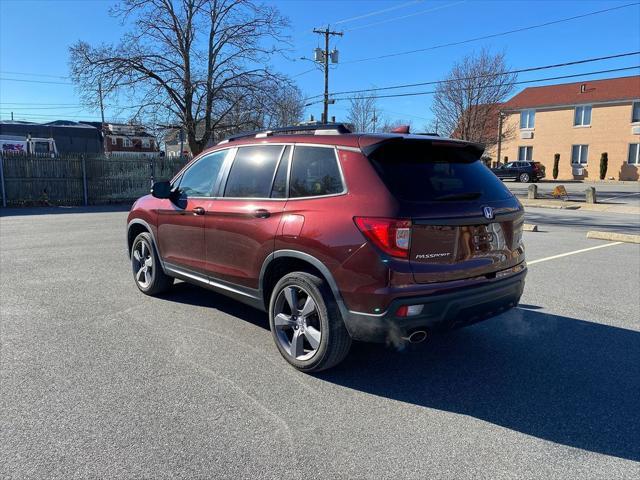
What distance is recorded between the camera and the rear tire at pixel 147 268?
5.67 metres

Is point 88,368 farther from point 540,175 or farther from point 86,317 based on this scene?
point 540,175

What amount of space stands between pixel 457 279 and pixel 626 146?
42961mm

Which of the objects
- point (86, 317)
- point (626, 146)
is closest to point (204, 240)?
point (86, 317)

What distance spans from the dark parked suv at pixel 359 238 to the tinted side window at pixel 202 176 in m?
0.29

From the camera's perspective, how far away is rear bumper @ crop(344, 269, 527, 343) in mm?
3164

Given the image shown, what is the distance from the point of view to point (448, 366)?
12.9 ft

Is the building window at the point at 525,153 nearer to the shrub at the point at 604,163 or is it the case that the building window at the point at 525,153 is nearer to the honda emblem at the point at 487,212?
the shrub at the point at 604,163

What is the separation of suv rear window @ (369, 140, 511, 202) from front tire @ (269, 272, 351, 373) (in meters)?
0.91

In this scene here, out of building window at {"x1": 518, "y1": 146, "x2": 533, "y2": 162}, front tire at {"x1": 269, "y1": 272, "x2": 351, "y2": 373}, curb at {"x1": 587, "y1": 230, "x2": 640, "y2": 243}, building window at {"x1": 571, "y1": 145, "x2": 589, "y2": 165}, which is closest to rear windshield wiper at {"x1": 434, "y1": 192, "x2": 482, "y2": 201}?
front tire at {"x1": 269, "y1": 272, "x2": 351, "y2": 373}

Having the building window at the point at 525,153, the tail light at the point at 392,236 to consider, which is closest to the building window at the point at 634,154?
the building window at the point at 525,153

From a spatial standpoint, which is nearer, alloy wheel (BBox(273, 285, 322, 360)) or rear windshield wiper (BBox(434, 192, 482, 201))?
rear windshield wiper (BBox(434, 192, 482, 201))

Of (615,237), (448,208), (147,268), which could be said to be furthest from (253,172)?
(615,237)

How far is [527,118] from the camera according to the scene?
4438 centimetres

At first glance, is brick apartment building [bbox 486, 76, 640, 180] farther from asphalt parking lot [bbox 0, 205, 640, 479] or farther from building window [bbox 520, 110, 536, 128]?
asphalt parking lot [bbox 0, 205, 640, 479]
